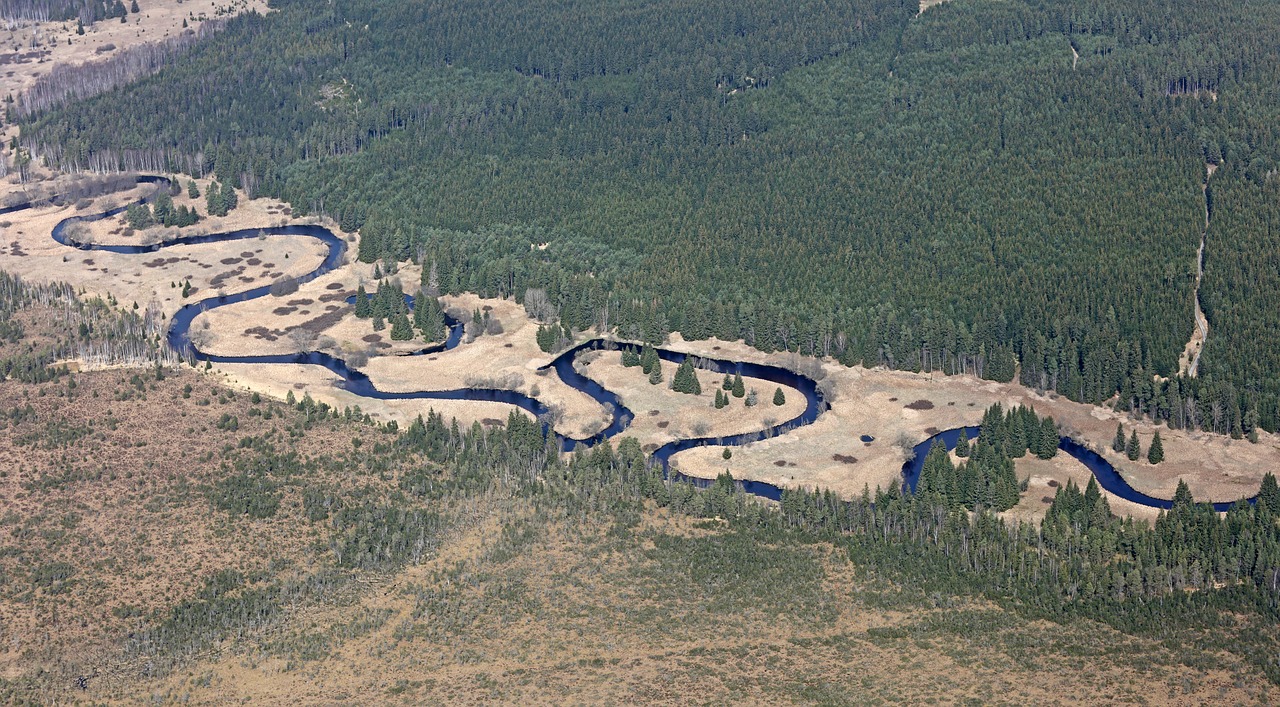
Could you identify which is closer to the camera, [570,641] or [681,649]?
[681,649]

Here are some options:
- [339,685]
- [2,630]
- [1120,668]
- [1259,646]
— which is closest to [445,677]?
[339,685]

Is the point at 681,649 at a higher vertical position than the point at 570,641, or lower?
higher

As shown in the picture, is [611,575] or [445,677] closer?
[445,677]

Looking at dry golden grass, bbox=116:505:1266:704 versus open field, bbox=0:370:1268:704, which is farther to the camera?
open field, bbox=0:370:1268:704

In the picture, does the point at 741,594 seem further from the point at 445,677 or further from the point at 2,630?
the point at 2,630

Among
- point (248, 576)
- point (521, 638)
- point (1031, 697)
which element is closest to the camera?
point (1031, 697)

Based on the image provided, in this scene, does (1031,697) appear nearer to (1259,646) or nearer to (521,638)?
(1259,646)

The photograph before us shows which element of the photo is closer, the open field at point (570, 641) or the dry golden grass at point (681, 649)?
the dry golden grass at point (681, 649)

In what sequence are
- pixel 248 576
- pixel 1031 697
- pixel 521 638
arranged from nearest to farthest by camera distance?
pixel 1031 697 → pixel 521 638 → pixel 248 576

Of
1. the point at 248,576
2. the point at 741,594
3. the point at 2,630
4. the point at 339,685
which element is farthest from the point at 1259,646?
the point at 2,630
